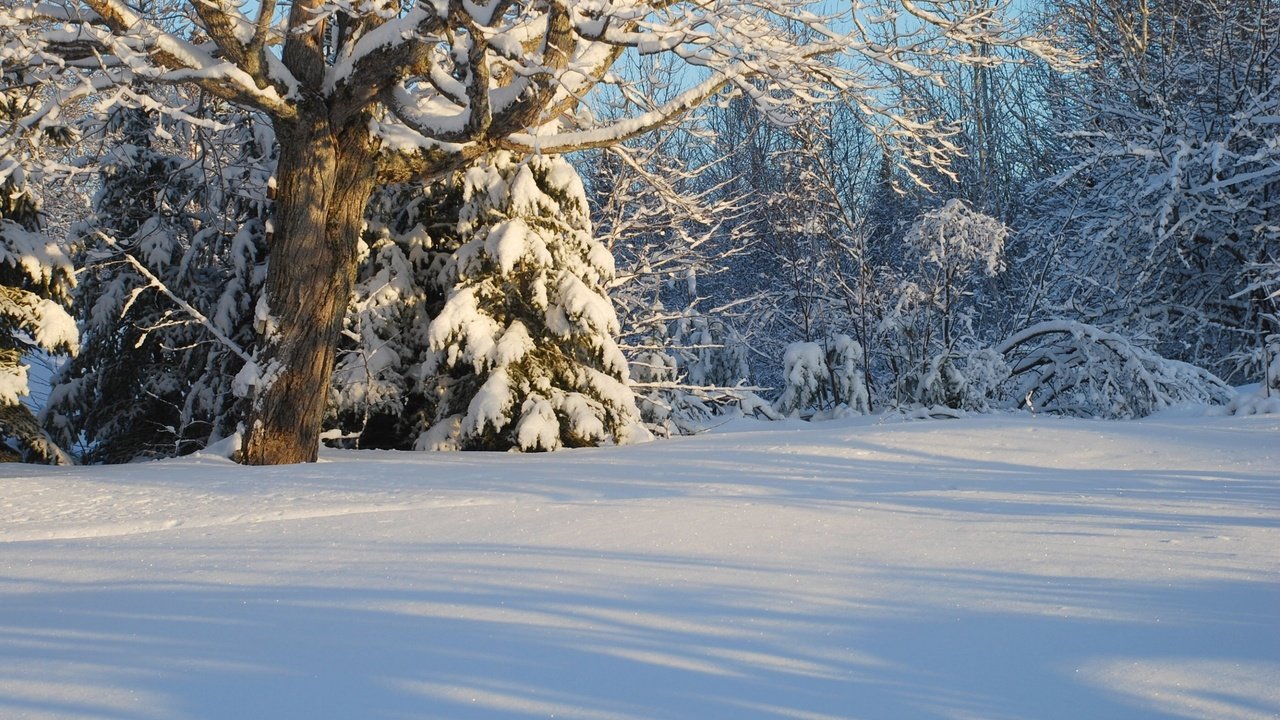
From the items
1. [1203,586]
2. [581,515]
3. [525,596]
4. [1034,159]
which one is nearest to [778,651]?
[525,596]

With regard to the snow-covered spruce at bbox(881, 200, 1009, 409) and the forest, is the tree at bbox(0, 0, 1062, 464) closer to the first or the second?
the forest

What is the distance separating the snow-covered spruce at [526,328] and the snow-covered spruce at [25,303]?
3.56 meters

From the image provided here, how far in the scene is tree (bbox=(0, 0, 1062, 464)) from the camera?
23.5ft

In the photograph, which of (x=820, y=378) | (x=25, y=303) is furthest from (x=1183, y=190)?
(x=25, y=303)

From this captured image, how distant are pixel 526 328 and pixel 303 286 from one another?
2.26 m

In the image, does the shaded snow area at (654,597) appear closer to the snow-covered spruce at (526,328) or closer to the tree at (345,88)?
the tree at (345,88)

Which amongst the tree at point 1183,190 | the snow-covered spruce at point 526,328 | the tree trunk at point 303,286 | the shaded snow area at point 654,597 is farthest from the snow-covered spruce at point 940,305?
the tree trunk at point 303,286

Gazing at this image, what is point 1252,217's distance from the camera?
15.5 m

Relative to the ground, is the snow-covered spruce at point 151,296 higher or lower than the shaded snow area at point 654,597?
higher

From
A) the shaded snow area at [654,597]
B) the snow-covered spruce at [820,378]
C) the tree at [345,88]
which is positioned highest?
the tree at [345,88]

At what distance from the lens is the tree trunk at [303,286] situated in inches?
309

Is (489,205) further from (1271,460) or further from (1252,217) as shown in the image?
(1252,217)

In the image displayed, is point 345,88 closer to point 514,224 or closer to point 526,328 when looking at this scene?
point 514,224

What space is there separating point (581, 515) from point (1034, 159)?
25731mm
